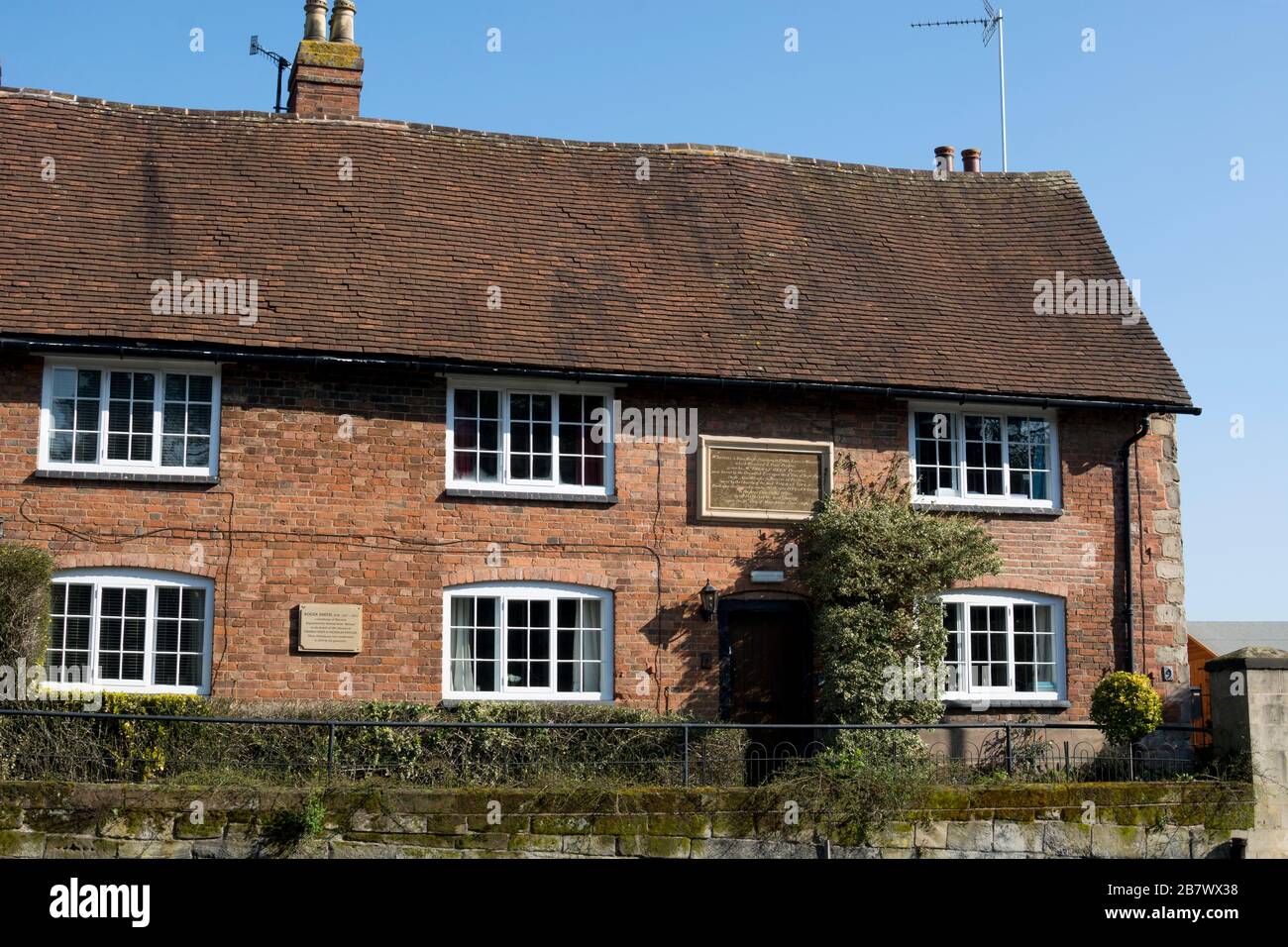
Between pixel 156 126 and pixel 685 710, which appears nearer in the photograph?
pixel 685 710

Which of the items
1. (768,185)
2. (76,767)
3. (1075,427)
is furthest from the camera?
(768,185)

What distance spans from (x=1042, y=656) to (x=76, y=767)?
12519 millimetres

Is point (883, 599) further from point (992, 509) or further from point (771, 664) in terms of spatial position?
point (992, 509)

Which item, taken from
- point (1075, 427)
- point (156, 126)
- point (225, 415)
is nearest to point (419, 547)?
point (225, 415)

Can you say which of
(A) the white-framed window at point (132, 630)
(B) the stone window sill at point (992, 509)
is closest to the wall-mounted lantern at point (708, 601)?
(B) the stone window sill at point (992, 509)

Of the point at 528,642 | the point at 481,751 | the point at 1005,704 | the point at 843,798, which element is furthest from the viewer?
the point at 1005,704

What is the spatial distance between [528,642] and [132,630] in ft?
15.5

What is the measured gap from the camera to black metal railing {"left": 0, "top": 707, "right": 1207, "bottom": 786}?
14.6m

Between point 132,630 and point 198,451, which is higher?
point 198,451

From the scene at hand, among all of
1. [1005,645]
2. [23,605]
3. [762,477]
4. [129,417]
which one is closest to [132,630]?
[23,605]

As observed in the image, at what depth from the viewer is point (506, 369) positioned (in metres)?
19.0

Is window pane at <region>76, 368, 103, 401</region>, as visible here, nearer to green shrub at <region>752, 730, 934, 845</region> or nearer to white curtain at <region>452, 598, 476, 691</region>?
white curtain at <region>452, 598, 476, 691</region>
